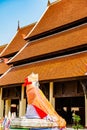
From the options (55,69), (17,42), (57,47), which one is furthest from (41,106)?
(17,42)

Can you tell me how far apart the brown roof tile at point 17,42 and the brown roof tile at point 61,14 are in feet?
10.7

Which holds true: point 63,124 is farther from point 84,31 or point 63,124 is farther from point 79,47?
point 84,31

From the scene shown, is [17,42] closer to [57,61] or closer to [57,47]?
[57,47]

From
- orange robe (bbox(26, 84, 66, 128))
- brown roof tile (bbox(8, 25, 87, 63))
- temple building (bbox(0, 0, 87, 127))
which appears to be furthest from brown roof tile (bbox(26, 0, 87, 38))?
orange robe (bbox(26, 84, 66, 128))

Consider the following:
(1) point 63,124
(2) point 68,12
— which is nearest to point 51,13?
(2) point 68,12

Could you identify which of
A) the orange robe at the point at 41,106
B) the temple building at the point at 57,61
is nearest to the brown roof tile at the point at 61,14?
the temple building at the point at 57,61

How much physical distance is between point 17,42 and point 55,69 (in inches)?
467

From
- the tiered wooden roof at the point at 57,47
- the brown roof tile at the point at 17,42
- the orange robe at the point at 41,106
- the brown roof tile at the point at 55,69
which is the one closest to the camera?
the orange robe at the point at 41,106

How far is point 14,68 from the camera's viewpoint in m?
23.8

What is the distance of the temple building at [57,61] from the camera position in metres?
17.0

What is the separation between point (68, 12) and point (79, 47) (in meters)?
6.00

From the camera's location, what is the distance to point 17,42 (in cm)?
2898

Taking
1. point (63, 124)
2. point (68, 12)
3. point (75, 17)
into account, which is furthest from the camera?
point (68, 12)

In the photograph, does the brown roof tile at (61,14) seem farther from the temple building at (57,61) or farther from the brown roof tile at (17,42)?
the brown roof tile at (17,42)
